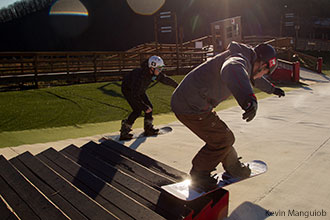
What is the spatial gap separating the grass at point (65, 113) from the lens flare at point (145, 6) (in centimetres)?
4386

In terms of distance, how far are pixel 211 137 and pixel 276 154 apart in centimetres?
229

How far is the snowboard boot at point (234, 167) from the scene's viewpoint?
317cm

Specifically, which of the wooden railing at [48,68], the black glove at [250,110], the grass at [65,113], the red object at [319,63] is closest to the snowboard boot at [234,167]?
the black glove at [250,110]

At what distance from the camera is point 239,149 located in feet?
16.4

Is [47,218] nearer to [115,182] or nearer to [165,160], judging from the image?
[115,182]

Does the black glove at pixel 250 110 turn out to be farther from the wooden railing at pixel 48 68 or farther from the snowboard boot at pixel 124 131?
the wooden railing at pixel 48 68

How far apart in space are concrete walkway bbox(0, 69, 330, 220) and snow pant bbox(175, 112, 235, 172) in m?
→ 0.61

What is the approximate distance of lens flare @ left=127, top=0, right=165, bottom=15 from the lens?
171 feet

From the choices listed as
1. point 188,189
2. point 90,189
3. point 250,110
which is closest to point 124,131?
point 90,189

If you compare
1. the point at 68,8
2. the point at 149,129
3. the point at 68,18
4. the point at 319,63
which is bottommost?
the point at 149,129

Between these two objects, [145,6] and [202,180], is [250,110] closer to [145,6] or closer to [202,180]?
[202,180]

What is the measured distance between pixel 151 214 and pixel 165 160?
7.45ft

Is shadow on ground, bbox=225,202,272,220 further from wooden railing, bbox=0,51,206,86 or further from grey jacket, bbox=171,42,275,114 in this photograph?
wooden railing, bbox=0,51,206,86

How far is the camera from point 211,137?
2.90 meters
